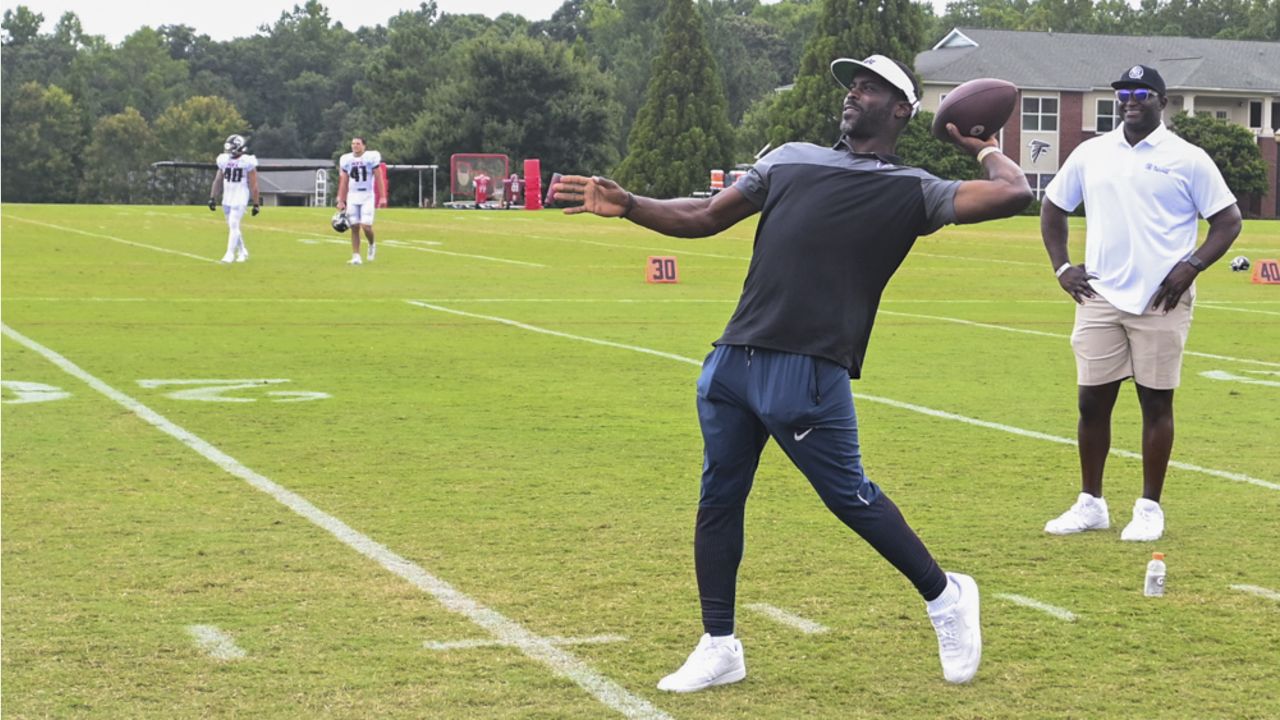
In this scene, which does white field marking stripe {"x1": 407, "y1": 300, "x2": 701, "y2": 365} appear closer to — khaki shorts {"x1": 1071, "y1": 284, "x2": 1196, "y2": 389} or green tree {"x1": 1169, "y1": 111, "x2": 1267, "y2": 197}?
khaki shorts {"x1": 1071, "y1": 284, "x2": 1196, "y2": 389}

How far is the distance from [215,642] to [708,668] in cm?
160

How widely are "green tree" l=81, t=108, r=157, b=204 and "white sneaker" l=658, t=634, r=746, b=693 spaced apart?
113 meters

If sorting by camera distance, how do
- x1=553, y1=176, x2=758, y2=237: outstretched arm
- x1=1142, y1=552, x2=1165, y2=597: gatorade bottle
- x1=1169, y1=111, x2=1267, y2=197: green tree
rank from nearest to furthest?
x1=553, y1=176, x2=758, y2=237: outstretched arm, x1=1142, y1=552, x2=1165, y2=597: gatorade bottle, x1=1169, y1=111, x2=1267, y2=197: green tree

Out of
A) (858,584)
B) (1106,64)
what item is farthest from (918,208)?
(1106,64)

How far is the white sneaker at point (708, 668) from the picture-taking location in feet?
18.3

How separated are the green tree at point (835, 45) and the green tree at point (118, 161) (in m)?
54.5

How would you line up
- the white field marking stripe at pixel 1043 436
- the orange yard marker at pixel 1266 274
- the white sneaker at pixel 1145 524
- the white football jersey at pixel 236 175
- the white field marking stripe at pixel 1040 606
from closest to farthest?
the white field marking stripe at pixel 1040 606 → the white sneaker at pixel 1145 524 → the white field marking stripe at pixel 1043 436 → the orange yard marker at pixel 1266 274 → the white football jersey at pixel 236 175

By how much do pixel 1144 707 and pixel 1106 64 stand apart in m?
84.0

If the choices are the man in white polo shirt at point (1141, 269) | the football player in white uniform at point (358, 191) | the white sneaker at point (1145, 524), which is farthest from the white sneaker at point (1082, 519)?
the football player in white uniform at point (358, 191)

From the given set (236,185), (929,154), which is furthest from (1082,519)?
(929,154)

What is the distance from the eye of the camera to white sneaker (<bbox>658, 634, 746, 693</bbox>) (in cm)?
558

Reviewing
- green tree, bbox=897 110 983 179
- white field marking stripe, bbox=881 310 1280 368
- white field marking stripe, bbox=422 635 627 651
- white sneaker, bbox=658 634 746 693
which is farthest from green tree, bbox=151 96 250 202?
white sneaker, bbox=658 634 746 693

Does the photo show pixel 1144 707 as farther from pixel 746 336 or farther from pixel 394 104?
pixel 394 104

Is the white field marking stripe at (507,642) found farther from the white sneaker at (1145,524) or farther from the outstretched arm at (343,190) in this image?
the outstretched arm at (343,190)
